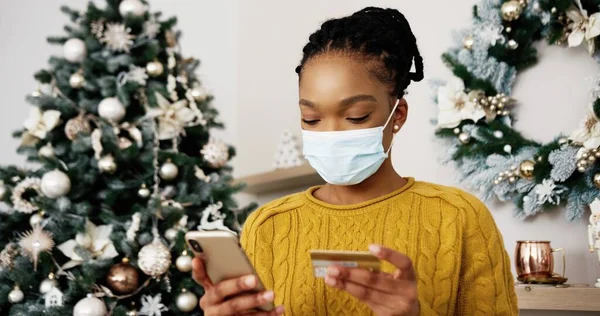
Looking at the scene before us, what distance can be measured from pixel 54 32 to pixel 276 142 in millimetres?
1263

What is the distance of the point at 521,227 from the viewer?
225 cm

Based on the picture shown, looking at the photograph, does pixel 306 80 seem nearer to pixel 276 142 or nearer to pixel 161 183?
pixel 161 183

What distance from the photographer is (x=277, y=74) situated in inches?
138

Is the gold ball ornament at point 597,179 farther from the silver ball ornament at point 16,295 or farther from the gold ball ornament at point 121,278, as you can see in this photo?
the silver ball ornament at point 16,295

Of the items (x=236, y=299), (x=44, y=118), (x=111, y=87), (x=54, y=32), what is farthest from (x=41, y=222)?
(x=236, y=299)

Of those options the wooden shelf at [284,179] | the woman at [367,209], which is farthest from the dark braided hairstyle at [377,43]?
the wooden shelf at [284,179]

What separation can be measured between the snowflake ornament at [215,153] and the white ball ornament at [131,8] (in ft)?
1.82

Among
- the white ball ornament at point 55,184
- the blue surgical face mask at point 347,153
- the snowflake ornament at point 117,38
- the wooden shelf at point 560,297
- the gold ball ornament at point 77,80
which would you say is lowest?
the wooden shelf at point 560,297

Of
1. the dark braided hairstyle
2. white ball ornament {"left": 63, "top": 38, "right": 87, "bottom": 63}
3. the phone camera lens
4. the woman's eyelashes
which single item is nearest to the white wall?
white ball ornament {"left": 63, "top": 38, "right": 87, "bottom": 63}

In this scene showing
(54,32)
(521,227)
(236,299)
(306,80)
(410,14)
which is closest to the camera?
(236,299)

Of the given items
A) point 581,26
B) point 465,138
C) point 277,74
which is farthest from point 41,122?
point 581,26

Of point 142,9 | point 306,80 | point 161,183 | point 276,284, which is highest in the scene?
point 142,9

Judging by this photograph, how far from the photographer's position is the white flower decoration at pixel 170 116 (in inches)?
95.5

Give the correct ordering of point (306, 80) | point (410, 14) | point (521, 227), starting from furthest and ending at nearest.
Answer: point (410, 14), point (521, 227), point (306, 80)
